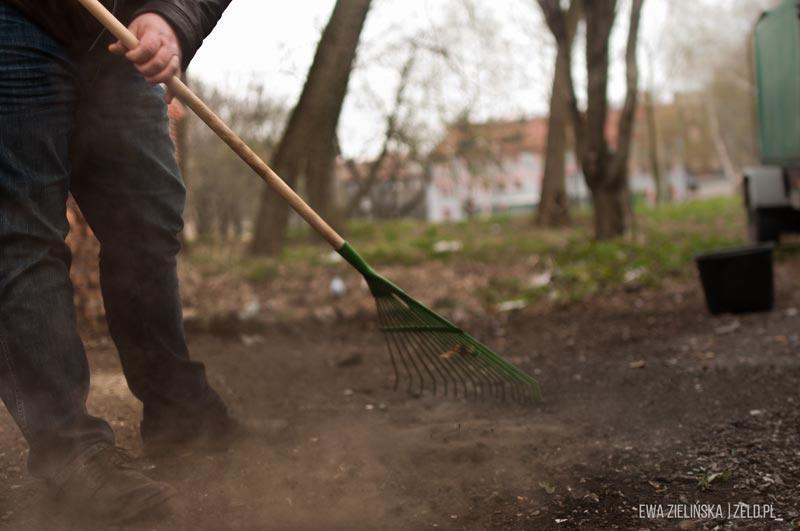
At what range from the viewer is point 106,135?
2.12 metres

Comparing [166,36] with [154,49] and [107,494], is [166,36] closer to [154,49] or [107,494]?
[154,49]

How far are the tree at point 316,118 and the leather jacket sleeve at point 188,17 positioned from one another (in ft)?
15.6

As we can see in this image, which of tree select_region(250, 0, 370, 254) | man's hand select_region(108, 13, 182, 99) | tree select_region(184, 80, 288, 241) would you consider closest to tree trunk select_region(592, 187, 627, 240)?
tree select_region(250, 0, 370, 254)

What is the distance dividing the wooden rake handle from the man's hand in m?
0.03

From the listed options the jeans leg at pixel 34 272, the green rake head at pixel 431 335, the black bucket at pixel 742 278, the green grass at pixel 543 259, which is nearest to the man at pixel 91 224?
the jeans leg at pixel 34 272

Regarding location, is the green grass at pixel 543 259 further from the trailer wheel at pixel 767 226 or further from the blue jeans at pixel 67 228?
the blue jeans at pixel 67 228

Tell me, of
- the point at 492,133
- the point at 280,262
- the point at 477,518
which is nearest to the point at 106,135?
the point at 477,518

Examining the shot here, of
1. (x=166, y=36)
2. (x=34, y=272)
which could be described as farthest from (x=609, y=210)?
(x=34, y=272)

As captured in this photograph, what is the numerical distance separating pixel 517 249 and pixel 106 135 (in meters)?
6.78

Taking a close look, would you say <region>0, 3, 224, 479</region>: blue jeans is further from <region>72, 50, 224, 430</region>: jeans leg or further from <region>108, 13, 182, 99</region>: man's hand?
<region>108, 13, 182, 99</region>: man's hand

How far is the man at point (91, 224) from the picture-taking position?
1.87 metres

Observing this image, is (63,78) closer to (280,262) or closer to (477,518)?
(477,518)

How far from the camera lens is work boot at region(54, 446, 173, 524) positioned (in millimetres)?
1843

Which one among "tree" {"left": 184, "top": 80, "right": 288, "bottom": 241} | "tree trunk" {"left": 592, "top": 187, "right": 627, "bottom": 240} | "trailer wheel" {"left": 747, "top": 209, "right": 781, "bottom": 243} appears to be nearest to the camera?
"trailer wheel" {"left": 747, "top": 209, "right": 781, "bottom": 243}
